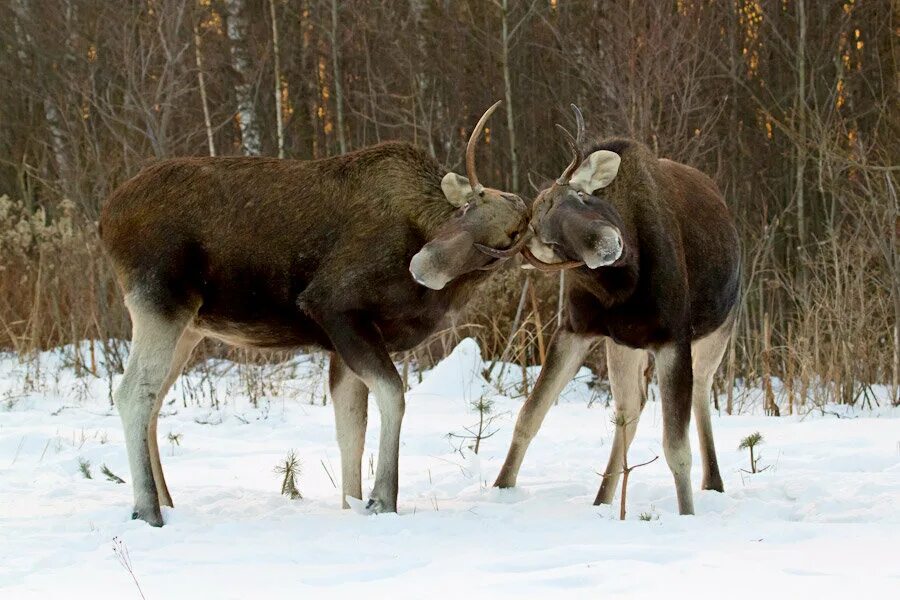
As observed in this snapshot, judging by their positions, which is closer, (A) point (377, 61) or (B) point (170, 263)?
(B) point (170, 263)

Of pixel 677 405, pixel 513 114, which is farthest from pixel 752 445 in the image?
pixel 513 114

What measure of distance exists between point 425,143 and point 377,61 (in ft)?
7.84

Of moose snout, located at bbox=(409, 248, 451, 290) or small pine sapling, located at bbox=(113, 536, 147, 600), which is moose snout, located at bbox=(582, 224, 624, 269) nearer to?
moose snout, located at bbox=(409, 248, 451, 290)

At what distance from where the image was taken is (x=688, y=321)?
20.1 feet

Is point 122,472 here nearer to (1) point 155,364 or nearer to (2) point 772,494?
(1) point 155,364

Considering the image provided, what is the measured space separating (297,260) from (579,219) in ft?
4.94

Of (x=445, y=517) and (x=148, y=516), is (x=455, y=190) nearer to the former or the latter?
(x=445, y=517)

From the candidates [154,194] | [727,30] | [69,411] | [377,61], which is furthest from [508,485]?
[377,61]

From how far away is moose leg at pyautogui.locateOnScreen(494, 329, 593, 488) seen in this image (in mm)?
6523

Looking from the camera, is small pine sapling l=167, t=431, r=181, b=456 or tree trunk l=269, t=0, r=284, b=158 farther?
tree trunk l=269, t=0, r=284, b=158

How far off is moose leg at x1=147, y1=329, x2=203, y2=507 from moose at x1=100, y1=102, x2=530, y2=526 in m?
0.01

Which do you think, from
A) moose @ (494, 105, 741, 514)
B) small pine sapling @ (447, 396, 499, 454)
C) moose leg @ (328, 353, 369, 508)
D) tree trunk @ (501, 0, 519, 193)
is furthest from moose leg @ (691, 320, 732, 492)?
tree trunk @ (501, 0, 519, 193)

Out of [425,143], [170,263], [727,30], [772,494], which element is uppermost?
[727,30]

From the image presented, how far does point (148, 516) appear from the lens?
5.87m
